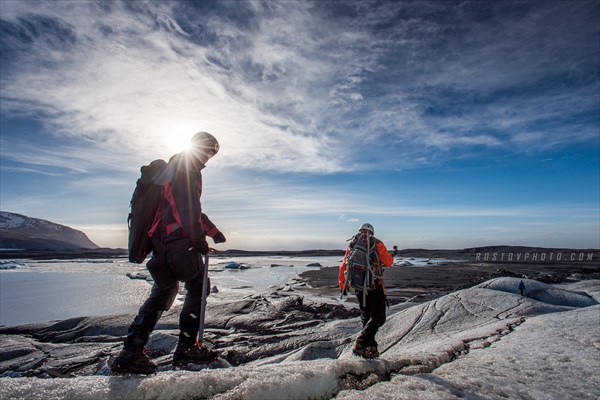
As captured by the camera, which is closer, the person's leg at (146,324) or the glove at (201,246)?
the person's leg at (146,324)

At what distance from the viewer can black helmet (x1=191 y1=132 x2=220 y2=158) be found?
11.6 ft

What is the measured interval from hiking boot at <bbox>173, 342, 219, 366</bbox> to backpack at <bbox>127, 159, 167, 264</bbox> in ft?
3.33

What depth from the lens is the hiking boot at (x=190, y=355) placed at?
11.1ft

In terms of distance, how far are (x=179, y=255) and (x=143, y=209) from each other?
574mm

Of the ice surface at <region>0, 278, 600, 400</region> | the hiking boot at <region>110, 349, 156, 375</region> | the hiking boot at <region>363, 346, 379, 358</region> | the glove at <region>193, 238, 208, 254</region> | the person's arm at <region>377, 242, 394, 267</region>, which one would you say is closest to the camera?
the ice surface at <region>0, 278, 600, 400</region>

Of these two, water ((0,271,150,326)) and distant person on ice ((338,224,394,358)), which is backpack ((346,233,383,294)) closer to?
distant person on ice ((338,224,394,358))

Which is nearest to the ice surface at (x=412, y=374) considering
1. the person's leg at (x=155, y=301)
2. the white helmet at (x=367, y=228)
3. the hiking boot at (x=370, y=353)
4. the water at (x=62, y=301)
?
the hiking boot at (x=370, y=353)

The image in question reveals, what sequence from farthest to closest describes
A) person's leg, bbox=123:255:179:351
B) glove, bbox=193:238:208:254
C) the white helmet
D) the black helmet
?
the white helmet < the black helmet < glove, bbox=193:238:208:254 < person's leg, bbox=123:255:179:351

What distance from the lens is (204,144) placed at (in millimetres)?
3576

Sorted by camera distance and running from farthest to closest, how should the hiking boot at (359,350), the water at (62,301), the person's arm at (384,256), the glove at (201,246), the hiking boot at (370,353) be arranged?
the water at (62,301)
the person's arm at (384,256)
the hiking boot at (359,350)
the hiking boot at (370,353)
the glove at (201,246)

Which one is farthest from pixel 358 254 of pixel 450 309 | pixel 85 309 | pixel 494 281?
pixel 85 309

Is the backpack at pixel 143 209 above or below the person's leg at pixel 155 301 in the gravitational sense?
above
